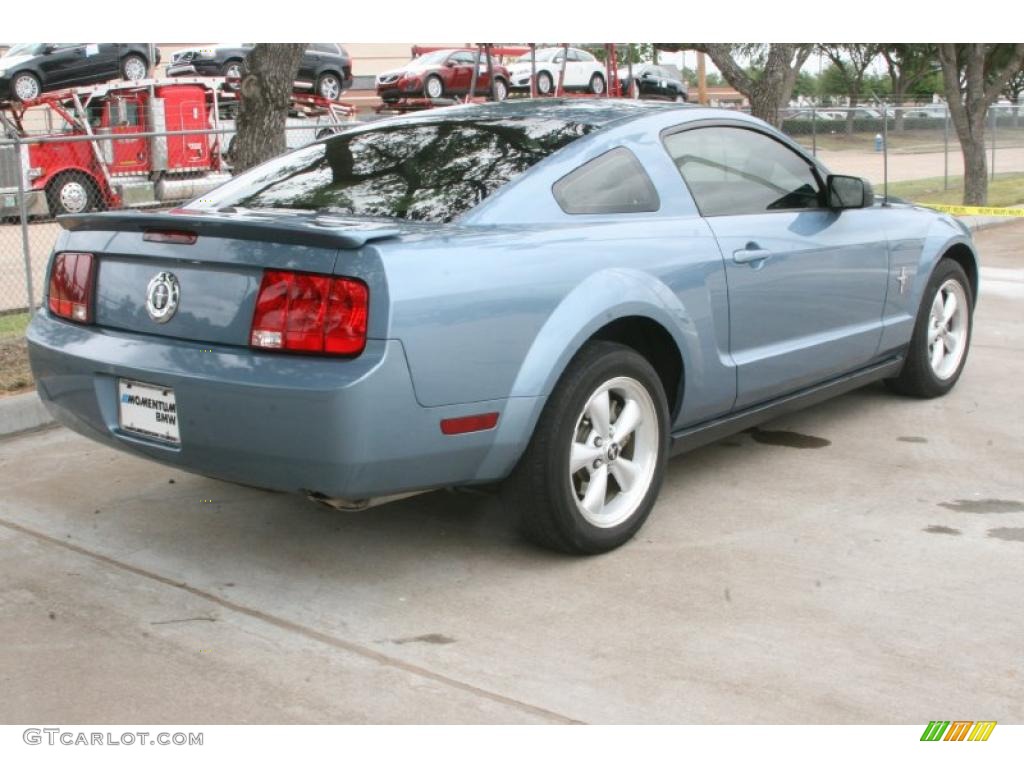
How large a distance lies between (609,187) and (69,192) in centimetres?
1394

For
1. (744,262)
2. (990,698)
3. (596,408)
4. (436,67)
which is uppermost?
(436,67)

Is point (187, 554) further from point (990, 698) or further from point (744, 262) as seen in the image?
point (990, 698)

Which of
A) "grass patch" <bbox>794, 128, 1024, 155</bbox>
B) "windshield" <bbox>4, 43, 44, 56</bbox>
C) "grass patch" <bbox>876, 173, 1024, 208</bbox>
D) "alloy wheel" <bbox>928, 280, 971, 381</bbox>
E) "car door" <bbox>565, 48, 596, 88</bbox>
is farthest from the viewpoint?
"car door" <bbox>565, 48, 596, 88</bbox>

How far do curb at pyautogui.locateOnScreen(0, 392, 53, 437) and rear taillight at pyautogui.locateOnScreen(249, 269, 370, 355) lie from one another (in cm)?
278

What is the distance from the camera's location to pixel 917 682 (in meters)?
3.33

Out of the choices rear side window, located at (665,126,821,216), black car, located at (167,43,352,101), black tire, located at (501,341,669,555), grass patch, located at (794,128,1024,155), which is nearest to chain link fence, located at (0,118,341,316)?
black car, located at (167,43,352,101)

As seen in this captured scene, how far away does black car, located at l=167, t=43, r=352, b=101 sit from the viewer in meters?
28.0

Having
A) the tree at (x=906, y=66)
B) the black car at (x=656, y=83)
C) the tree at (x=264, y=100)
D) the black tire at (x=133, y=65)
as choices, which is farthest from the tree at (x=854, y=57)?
the tree at (x=264, y=100)

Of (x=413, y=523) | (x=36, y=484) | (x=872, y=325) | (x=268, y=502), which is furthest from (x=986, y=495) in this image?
(x=36, y=484)

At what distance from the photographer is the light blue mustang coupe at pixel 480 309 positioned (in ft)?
11.9

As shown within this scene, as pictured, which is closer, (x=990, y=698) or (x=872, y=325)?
(x=990, y=698)

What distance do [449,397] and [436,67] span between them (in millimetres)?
28659

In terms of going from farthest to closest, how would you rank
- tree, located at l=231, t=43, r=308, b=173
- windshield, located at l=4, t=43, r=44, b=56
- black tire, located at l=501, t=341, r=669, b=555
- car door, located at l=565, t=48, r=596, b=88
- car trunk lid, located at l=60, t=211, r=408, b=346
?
car door, located at l=565, t=48, r=596, b=88, windshield, located at l=4, t=43, r=44, b=56, tree, located at l=231, t=43, r=308, b=173, black tire, located at l=501, t=341, r=669, b=555, car trunk lid, located at l=60, t=211, r=408, b=346

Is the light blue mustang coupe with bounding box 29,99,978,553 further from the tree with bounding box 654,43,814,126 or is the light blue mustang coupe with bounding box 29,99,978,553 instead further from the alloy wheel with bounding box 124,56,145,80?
the alloy wheel with bounding box 124,56,145,80
